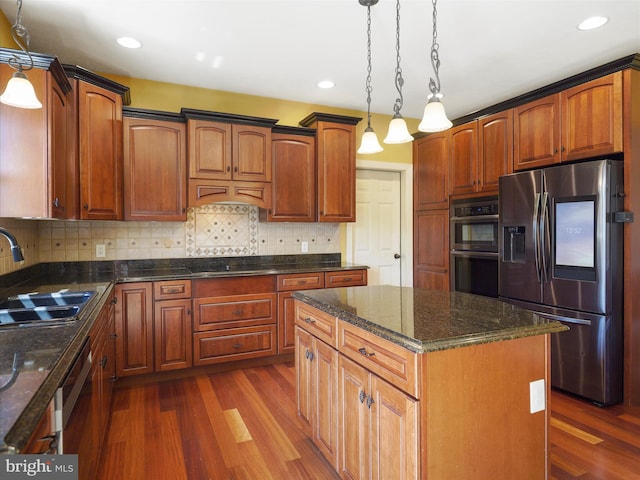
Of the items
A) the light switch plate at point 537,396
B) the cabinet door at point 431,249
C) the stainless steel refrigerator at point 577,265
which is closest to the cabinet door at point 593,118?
the stainless steel refrigerator at point 577,265

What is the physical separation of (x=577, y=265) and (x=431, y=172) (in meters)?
1.94

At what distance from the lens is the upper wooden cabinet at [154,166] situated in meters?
3.20

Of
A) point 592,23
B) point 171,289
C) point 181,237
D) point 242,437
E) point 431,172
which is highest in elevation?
point 592,23

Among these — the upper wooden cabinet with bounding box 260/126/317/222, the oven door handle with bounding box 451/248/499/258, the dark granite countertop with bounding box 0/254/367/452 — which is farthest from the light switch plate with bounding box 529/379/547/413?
the upper wooden cabinet with bounding box 260/126/317/222

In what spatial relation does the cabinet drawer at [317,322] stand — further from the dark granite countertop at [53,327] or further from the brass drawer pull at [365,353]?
the dark granite countertop at [53,327]

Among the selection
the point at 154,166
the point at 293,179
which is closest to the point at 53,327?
the point at 154,166

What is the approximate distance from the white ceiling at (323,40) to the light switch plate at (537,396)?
7.21 feet

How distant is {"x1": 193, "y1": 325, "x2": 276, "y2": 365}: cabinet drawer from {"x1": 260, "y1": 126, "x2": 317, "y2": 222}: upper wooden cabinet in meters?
1.10

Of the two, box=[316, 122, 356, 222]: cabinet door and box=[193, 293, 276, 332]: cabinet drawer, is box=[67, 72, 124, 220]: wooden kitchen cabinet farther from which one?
box=[316, 122, 356, 222]: cabinet door

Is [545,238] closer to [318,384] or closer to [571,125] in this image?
[571,125]

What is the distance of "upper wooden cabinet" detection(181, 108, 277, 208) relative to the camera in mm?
3387

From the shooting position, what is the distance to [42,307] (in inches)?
75.1

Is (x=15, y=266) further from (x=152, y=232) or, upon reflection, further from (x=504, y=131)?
(x=504, y=131)

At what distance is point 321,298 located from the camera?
2.06 m
